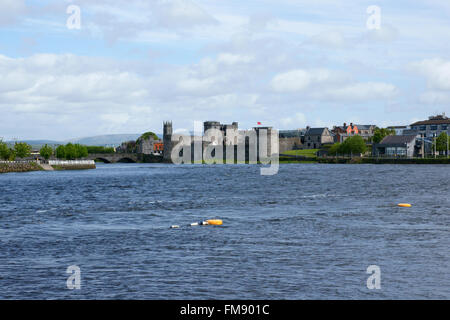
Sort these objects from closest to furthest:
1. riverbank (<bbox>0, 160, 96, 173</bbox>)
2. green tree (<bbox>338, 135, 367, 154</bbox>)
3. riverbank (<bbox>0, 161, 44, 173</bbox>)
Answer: riverbank (<bbox>0, 161, 44, 173</bbox>) < riverbank (<bbox>0, 160, 96, 173</bbox>) < green tree (<bbox>338, 135, 367, 154</bbox>)

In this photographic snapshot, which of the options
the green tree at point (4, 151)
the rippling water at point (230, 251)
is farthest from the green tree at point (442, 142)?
the green tree at point (4, 151)

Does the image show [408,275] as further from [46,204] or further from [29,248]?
[46,204]

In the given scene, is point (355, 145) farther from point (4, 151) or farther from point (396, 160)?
point (4, 151)

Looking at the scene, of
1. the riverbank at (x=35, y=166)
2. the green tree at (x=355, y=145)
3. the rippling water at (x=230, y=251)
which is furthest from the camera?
the green tree at (x=355, y=145)

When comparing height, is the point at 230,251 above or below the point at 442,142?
below

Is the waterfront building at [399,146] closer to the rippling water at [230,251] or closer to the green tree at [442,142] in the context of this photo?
the green tree at [442,142]

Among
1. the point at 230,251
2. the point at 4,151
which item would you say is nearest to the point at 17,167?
the point at 4,151

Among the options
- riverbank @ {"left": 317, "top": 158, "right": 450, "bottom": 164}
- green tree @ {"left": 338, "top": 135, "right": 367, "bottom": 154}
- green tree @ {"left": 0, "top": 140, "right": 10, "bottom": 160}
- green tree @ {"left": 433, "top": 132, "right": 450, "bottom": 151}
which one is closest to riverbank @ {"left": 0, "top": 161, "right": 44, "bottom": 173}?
green tree @ {"left": 0, "top": 140, "right": 10, "bottom": 160}

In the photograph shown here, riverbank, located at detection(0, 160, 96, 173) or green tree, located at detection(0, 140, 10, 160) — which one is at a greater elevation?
green tree, located at detection(0, 140, 10, 160)

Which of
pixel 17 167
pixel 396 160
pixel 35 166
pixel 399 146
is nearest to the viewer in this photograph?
Result: pixel 17 167

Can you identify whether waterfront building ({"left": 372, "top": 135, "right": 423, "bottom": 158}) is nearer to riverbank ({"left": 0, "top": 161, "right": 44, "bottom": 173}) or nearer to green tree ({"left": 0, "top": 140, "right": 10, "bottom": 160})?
riverbank ({"left": 0, "top": 161, "right": 44, "bottom": 173})

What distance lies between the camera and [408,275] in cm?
2547

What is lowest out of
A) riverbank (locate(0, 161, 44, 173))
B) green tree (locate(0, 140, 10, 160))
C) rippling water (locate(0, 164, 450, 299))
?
rippling water (locate(0, 164, 450, 299))
